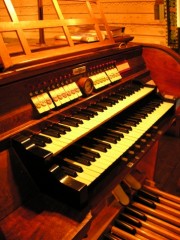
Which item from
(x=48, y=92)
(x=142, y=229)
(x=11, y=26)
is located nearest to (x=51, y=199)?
(x=48, y=92)

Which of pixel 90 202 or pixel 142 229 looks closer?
pixel 90 202

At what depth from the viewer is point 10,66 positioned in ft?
3.66

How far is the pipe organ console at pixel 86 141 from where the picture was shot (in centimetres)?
104

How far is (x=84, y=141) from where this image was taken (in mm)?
1404

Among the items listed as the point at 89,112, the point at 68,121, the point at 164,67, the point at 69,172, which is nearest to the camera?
the point at 69,172

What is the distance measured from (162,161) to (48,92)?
2.13m

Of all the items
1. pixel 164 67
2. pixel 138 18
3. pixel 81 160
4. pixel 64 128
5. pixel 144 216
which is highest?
pixel 138 18

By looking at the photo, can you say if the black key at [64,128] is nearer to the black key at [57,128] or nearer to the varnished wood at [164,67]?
the black key at [57,128]

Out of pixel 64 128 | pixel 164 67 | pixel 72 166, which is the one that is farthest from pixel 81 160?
pixel 164 67

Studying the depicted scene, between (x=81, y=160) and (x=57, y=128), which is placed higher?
(x=57, y=128)

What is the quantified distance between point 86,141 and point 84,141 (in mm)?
11

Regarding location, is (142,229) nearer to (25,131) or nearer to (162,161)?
(25,131)

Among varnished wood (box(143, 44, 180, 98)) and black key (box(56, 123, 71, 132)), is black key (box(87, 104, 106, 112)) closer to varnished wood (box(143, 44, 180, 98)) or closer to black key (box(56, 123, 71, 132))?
black key (box(56, 123, 71, 132))

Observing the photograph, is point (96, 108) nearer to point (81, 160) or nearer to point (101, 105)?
point (101, 105)
